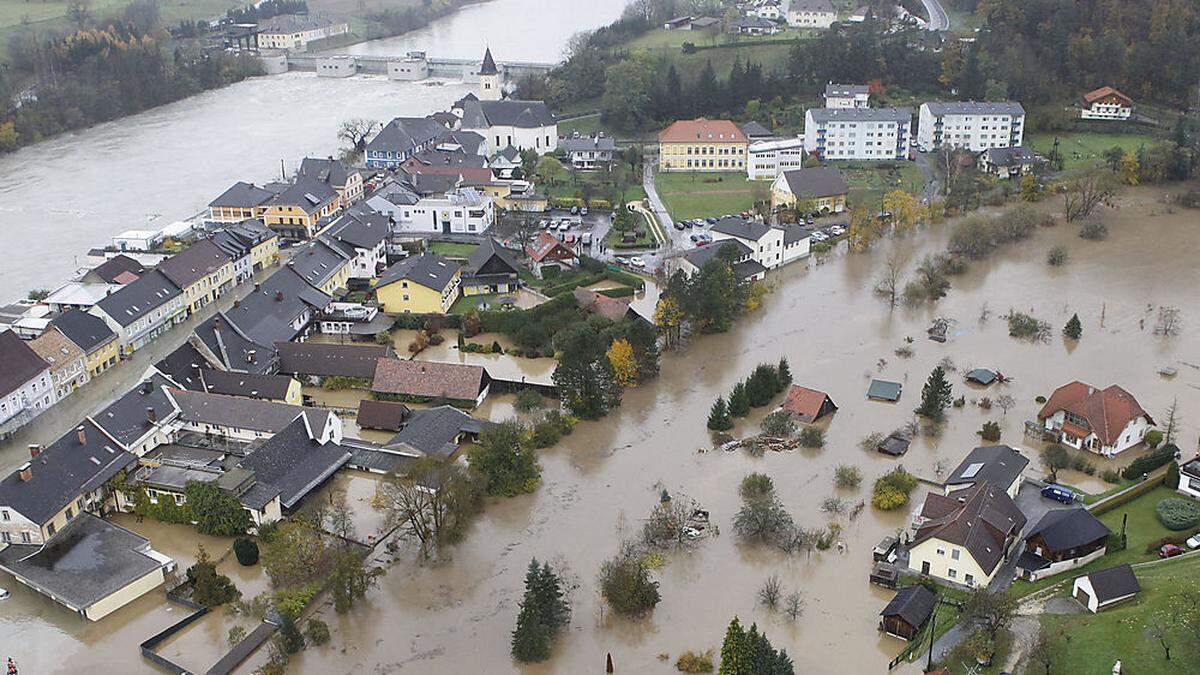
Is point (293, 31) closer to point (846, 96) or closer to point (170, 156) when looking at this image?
point (170, 156)

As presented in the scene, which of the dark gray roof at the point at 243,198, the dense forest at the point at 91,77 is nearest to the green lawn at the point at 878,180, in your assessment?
the dark gray roof at the point at 243,198

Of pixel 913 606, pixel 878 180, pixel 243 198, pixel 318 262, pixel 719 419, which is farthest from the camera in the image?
pixel 878 180

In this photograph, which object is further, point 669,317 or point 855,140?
point 855,140

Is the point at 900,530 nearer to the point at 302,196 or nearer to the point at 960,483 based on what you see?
the point at 960,483

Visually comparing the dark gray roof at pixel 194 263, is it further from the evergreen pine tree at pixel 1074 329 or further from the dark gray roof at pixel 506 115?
the evergreen pine tree at pixel 1074 329

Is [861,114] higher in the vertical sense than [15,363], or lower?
higher

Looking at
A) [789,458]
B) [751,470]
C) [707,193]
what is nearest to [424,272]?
[751,470]

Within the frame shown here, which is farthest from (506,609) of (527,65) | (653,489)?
(527,65)

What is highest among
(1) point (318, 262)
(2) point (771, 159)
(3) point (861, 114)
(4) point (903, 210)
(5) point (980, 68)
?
(5) point (980, 68)

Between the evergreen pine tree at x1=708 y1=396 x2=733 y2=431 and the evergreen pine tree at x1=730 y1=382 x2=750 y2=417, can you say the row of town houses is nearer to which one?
the evergreen pine tree at x1=730 y1=382 x2=750 y2=417
